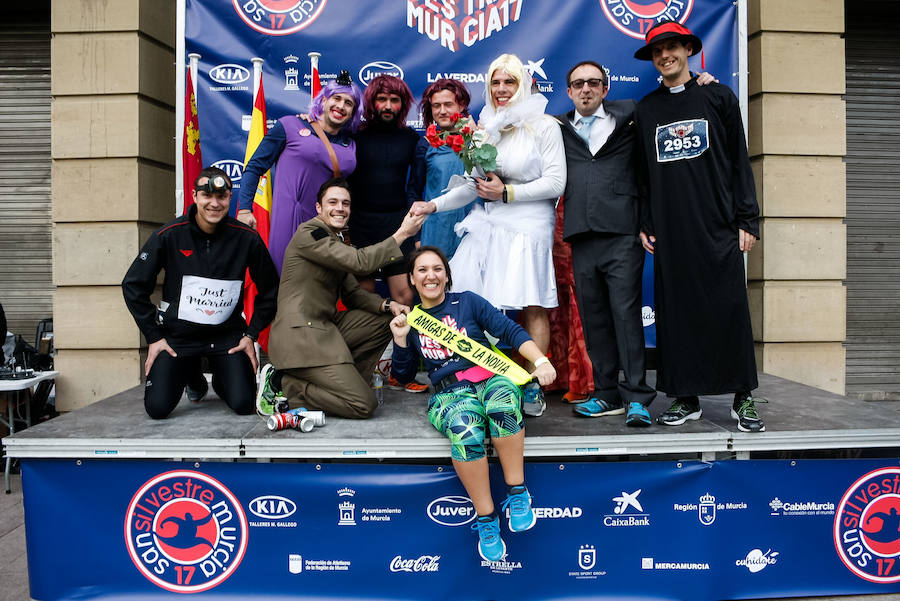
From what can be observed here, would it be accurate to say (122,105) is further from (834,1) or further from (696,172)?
(834,1)

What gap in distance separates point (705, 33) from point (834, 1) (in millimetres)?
1026

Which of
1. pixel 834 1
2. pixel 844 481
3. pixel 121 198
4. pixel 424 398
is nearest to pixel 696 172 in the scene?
pixel 844 481

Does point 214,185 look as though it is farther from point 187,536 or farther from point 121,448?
point 187,536

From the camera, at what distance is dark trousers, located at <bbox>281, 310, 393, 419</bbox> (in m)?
3.35

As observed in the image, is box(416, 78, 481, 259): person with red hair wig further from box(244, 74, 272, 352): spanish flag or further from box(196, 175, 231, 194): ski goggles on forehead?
box(196, 175, 231, 194): ski goggles on forehead

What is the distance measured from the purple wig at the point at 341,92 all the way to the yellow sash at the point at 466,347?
1608 millimetres

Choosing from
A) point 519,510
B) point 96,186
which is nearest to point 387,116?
point 96,186

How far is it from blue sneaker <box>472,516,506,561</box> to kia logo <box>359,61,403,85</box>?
11.3 feet

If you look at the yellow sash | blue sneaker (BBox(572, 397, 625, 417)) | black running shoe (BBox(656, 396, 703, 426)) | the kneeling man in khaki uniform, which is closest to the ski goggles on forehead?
the kneeling man in khaki uniform

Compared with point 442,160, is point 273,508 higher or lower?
lower

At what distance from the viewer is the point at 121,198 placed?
4.88 metres

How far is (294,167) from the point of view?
4098 mm

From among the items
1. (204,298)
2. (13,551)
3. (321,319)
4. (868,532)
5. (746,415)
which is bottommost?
(13,551)

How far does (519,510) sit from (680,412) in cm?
105
